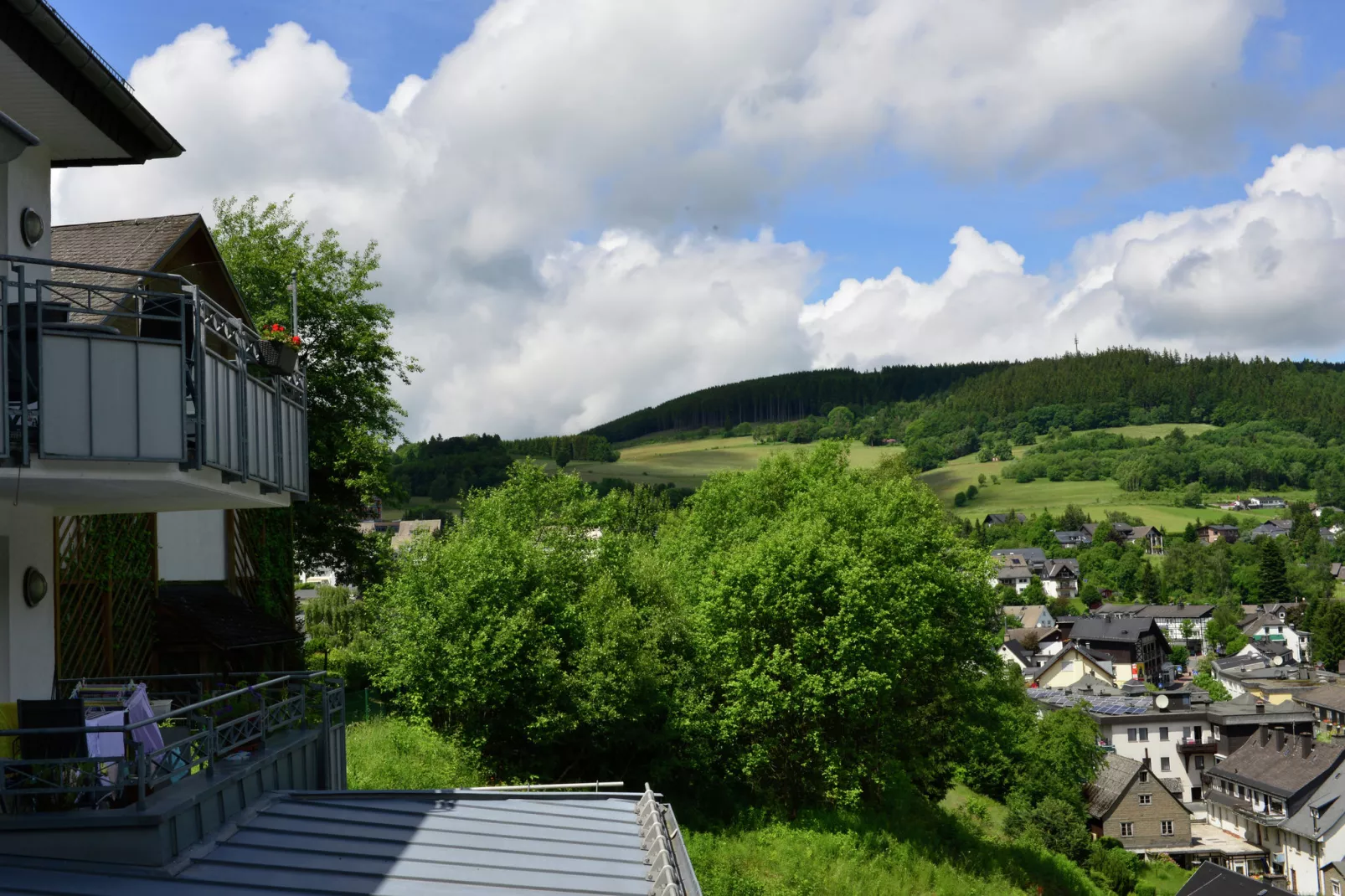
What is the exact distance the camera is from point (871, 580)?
1208 inches

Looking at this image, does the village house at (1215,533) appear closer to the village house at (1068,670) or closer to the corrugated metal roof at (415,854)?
the village house at (1068,670)

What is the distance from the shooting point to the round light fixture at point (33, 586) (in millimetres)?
12039

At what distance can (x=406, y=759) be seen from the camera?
24.3m

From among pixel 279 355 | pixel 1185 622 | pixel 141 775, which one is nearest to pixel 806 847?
pixel 279 355

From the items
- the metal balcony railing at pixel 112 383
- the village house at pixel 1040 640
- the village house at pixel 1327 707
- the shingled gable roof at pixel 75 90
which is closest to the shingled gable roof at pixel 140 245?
the shingled gable roof at pixel 75 90

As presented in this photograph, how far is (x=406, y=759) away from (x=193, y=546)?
6222 millimetres

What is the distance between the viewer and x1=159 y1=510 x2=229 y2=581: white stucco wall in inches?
818

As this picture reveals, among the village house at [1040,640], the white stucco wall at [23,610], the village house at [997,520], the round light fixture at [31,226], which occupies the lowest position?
the village house at [1040,640]

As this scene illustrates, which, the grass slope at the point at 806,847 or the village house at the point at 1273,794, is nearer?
the grass slope at the point at 806,847

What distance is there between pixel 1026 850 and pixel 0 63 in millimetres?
39142

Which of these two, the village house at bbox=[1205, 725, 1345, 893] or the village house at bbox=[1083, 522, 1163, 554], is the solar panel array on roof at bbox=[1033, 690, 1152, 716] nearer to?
the village house at bbox=[1205, 725, 1345, 893]

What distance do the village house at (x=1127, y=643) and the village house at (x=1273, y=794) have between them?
33.5m

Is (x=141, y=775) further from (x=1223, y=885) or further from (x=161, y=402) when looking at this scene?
(x=1223, y=885)

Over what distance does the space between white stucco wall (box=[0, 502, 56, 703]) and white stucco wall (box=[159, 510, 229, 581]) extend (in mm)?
7491
